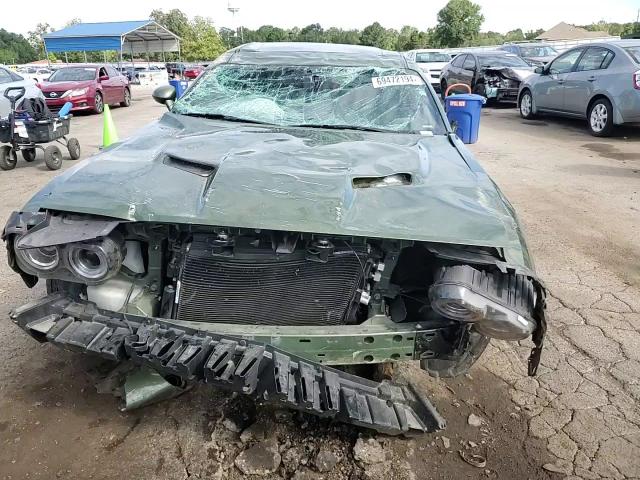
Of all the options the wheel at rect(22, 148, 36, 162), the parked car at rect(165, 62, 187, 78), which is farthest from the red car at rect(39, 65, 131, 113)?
the parked car at rect(165, 62, 187, 78)

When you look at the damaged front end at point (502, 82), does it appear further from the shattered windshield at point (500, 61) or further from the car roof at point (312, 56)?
the car roof at point (312, 56)

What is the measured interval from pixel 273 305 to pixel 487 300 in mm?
935

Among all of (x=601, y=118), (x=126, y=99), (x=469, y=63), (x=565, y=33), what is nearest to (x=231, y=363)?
(x=601, y=118)

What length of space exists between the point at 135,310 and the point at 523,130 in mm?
11060

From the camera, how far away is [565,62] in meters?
11.3

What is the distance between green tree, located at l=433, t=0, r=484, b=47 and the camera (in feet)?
169

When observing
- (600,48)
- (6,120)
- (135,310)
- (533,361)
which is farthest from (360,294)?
(600,48)

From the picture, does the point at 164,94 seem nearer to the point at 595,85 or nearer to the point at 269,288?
the point at 269,288

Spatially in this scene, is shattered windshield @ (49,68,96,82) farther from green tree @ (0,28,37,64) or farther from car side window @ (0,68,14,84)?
green tree @ (0,28,37,64)

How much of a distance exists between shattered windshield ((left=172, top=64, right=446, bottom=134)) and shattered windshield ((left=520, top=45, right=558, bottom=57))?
54.1 feet

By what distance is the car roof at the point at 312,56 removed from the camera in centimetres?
411

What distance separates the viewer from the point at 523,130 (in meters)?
11.8

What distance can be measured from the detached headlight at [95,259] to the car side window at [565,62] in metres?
11.0

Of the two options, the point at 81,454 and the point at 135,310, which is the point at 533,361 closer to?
the point at 135,310
